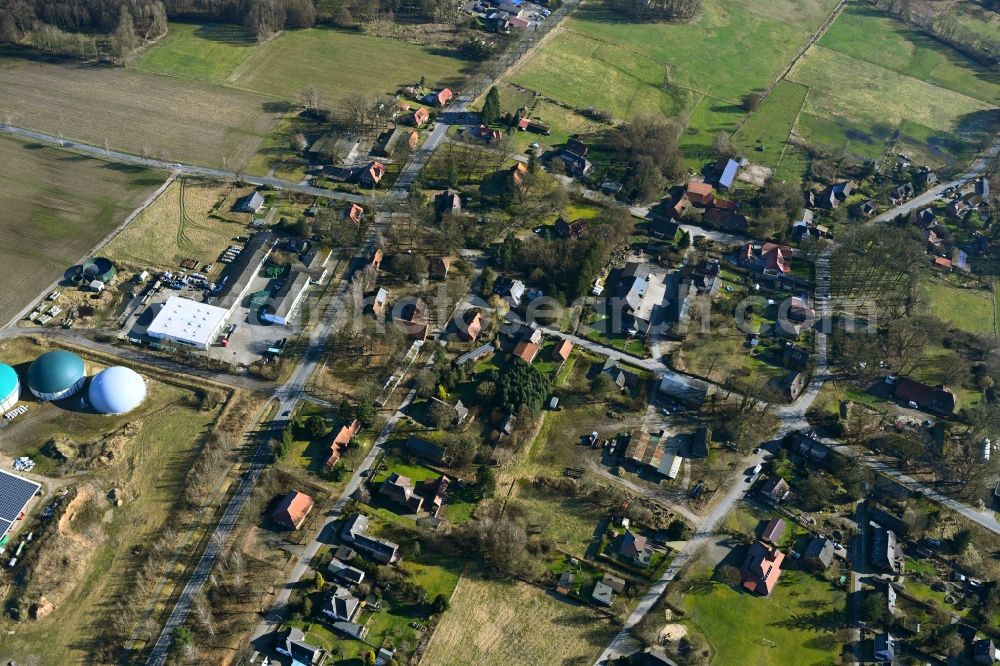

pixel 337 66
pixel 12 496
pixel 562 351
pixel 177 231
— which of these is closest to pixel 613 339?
pixel 562 351

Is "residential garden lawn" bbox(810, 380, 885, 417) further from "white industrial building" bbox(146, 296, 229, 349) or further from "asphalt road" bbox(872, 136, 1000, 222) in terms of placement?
"white industrial building" bbox(146, 296, 229, 349)

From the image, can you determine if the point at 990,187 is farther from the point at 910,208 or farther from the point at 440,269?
the point at 440,269

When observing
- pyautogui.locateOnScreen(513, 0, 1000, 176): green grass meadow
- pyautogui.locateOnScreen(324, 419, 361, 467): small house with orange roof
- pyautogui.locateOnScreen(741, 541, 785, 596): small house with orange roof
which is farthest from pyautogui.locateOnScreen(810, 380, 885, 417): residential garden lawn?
pyautogui.locateOnScreen(324, 419, 361, 467): small house with orange roof

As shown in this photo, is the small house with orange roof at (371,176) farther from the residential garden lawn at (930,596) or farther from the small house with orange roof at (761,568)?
the residential garden lawn at (930,596)

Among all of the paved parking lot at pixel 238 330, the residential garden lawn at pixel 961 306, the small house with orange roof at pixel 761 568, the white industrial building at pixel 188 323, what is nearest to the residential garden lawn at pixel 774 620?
the small house with orange roof at pixel 761 568

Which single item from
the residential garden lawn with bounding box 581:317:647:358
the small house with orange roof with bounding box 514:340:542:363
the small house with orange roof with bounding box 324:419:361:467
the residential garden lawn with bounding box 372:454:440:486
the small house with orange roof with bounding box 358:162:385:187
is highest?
the small house with orange roof with bounding box 358:162:385:187

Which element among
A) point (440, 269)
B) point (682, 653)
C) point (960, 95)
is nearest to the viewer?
point (682, 653)

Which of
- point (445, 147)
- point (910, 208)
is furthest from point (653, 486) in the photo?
point (910, 208)
